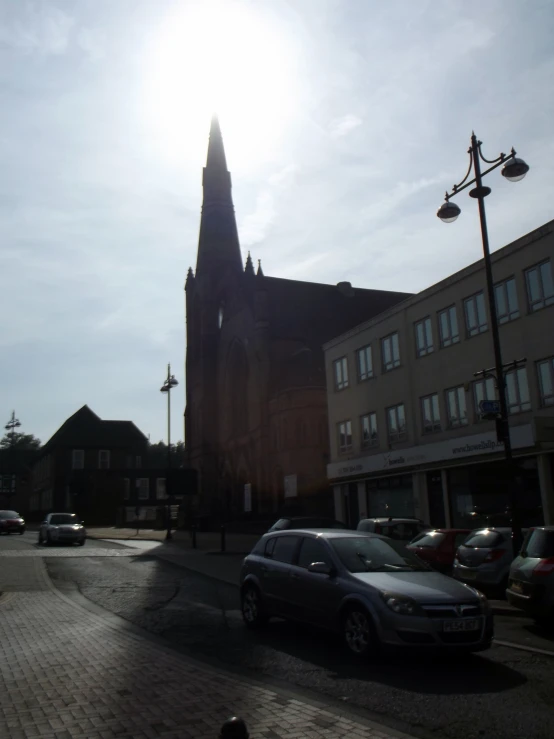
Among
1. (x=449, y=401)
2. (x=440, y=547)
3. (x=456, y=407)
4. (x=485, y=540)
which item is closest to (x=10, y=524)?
(x=449, y=401)

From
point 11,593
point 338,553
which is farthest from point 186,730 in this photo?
point 11,593

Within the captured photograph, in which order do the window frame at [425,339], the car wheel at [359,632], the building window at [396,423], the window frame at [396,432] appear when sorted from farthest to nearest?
the building window at [396,423]
the window frame at [396,432]
the window frame at [425,339]
the car wheel at [359,632]

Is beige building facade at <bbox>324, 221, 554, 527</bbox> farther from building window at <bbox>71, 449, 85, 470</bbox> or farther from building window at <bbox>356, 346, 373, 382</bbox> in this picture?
building window at <bbox>71, 449, 85, 470</bbox>

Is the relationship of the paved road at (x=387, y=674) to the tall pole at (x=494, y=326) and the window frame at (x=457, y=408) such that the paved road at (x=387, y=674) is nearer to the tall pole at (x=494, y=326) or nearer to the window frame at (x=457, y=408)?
→ the tall pole at (x=494, y=326)

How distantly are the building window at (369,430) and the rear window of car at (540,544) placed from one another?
2306 cm

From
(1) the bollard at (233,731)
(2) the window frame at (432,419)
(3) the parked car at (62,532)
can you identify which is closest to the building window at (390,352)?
(2) the window frame at (432,419)

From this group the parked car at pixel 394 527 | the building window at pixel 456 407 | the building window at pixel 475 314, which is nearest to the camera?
the parked car at pixel 394 527

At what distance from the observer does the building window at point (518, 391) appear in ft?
83.3

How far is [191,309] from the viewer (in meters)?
73.8

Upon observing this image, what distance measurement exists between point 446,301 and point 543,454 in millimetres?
7827

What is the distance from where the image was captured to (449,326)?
29.5 metres

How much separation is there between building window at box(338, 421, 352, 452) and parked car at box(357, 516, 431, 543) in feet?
54.2

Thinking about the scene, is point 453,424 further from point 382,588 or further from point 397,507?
point 382,588

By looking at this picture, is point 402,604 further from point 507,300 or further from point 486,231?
point 507,300
